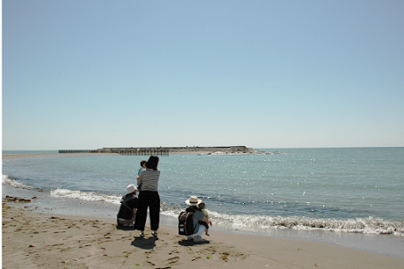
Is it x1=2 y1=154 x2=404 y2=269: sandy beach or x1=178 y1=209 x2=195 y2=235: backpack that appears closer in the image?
x1=2 y1=154 x2=404 y2=269: sandy beach

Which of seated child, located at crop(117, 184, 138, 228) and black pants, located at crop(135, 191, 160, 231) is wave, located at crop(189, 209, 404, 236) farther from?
black pants, located at crop(135, 191, 160, 231)

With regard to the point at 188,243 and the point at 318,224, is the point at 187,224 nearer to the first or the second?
the point at 188,243

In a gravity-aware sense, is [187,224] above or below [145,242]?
above

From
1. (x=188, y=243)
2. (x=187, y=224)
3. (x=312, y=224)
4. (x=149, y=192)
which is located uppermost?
(x=149, y=192)

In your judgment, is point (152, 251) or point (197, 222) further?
point (197, 222)

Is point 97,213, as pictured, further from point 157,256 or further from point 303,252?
point 303,252

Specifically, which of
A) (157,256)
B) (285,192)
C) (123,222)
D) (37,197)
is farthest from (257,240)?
(37,197)

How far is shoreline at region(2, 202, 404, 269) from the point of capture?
5020 millimetres

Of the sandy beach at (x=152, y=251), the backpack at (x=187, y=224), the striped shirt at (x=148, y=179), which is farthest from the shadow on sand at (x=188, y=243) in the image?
the striped shirt at (x=148, y=179)

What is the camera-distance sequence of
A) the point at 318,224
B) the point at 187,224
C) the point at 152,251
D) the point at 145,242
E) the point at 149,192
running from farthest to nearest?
the point at 318,224
the point at 149,192
the point at 187,224
the point at 145,242
the point at 152,251

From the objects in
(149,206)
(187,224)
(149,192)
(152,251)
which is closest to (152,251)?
(152,251)

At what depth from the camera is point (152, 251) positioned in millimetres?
5617

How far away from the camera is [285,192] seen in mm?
16812

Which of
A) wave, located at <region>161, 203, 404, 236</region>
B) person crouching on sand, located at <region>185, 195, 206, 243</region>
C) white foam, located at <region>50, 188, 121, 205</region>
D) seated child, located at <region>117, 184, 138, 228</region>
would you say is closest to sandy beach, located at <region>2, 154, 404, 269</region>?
person crouching on sand, located at <region>185, 195, 206, 243</region>
